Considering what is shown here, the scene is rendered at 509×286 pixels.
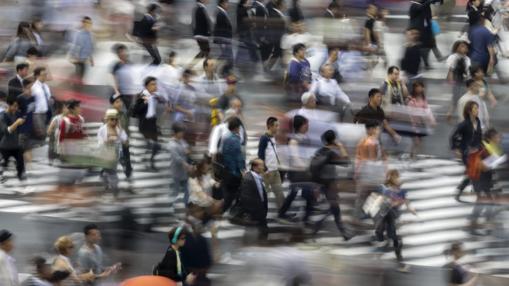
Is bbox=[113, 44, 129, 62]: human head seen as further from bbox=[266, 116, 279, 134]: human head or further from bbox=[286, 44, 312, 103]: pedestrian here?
bbox=[266, 116, 279, 134]: human head

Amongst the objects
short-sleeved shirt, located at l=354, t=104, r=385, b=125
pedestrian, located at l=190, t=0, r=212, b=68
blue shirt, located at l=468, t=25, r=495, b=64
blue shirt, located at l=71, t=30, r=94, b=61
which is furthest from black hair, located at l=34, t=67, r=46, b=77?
blue shirt, located at l=468, t=25, r=495, b=64

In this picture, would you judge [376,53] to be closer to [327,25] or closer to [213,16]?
[327,25]

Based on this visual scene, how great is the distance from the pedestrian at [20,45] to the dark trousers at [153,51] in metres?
1.62

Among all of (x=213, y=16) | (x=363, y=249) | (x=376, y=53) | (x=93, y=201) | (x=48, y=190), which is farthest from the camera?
(x=213, y=16)

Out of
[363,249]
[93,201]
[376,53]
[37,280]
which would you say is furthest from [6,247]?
[376,53]

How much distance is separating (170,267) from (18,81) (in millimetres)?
5657

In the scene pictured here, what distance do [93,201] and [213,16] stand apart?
19.2ft

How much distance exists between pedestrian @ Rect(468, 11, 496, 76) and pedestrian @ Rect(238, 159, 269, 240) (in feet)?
15.9

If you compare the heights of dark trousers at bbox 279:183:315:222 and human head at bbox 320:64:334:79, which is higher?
human head at bbox 320:64:334:79

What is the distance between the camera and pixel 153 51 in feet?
80.3

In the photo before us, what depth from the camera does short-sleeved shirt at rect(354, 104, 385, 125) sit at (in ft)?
69.4

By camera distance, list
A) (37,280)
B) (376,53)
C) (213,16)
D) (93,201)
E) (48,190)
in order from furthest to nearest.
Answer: (213,16) → (376,53) → (48,190) → (93,201) → (37,280)

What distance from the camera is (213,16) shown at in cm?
2575

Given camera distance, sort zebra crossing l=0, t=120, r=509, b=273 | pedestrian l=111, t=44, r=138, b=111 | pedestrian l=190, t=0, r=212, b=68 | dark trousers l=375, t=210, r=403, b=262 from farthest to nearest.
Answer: pedestrian l=190, t=0, r=212, b=68 < pedestrian l=111, t=44, r=138, b=111 < dark trousers l=375, t=210, r=403, b=262 < zebra crossing l=0, t=120, r=509, b=273
